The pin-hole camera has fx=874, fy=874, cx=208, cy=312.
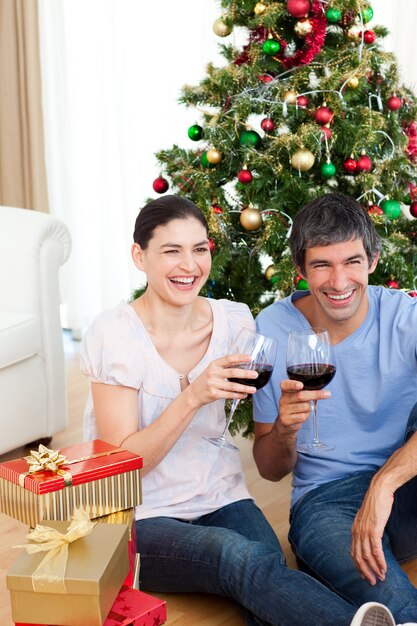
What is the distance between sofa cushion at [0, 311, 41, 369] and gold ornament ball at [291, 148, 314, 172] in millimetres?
1149

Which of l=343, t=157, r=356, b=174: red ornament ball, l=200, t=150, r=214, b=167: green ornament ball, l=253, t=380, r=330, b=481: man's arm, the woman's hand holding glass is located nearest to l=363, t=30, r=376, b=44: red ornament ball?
l=343, t=157, r=356, b=174: red ornament ball

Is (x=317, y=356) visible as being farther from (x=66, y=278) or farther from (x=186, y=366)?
(x=66, y=278)

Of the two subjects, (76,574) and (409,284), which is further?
(409,284)

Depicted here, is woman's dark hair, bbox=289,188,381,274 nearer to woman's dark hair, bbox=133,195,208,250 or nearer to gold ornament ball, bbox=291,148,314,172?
woman's dark hair, bbox=133,195,208,250

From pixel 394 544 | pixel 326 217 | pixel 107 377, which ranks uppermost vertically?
pixel 326 217

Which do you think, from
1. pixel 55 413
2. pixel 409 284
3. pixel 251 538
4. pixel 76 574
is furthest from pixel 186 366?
pixel 55 413

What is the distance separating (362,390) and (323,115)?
1.04m

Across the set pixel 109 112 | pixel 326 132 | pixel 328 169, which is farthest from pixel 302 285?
pixel 109 112

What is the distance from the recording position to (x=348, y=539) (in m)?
1.96

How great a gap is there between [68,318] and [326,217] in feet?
11.2

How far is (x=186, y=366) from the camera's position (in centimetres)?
212

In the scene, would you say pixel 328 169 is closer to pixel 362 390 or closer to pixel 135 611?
pixel 362 390

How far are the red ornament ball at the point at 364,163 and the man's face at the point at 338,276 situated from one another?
0.85 meters

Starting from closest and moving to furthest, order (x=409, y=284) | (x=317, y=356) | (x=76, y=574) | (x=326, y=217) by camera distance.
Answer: (x=76, y=574) → (x=317, y=356) → (x=326, y=217) → (x=409, y=284)
